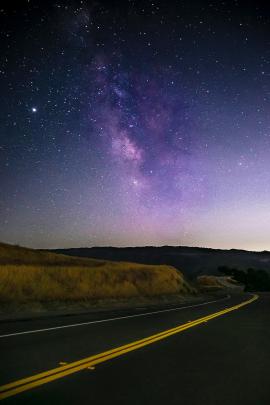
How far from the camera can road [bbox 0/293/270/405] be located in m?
6.53

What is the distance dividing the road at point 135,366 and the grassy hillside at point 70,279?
13.0 metres

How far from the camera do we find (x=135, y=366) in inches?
344

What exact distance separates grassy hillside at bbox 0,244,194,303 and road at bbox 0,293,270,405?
42.7 ft

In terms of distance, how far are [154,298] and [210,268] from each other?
141280 millimetres

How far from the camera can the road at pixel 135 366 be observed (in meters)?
6.53

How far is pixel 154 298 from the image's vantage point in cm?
4122

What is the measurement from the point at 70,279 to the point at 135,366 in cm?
3133

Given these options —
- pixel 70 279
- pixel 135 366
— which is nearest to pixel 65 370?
pixel 135 366

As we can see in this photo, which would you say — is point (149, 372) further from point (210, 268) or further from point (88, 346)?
point (210, 268)

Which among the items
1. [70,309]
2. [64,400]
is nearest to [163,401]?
[64,400]

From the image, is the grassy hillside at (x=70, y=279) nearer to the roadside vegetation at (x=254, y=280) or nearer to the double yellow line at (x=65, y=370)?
the double yellow line at (x=65, y=370)

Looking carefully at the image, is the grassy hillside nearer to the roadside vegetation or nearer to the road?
the road

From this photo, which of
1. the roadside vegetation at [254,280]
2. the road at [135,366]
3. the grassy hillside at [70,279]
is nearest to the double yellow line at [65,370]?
the road at [135,366]

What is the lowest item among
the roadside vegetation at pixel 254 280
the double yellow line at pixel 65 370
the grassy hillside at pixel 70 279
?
the double yellow line at pixel 65 370
